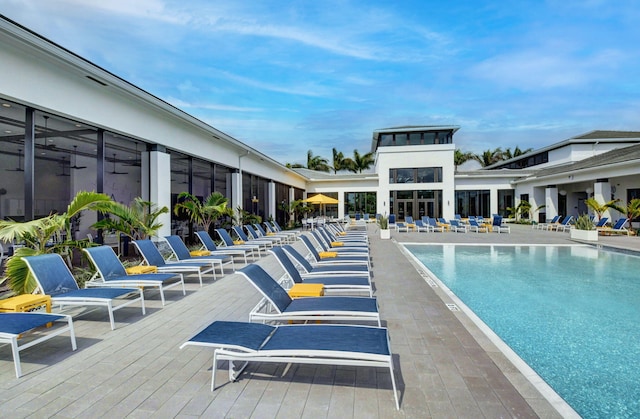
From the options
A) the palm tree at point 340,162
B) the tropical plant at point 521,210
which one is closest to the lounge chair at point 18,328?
the tropical plant at point 521,210

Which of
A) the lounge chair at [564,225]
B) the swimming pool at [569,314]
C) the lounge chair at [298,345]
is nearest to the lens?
the lounge chair at [298,345]

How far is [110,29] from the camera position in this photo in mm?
10625

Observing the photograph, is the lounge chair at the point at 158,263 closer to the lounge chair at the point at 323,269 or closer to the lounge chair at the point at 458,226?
the lounge chair at the point at 323,269

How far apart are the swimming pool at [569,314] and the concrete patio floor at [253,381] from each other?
650mm

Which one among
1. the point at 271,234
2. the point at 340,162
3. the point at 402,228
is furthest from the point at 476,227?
the point at 340,162

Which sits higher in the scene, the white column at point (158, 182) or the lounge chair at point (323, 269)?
the white column at point (158, 182)

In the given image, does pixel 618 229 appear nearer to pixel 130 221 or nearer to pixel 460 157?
pixel 130 221

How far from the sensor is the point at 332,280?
5473mm

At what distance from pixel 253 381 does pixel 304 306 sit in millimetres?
1140

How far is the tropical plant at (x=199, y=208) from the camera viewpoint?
10.7 meters

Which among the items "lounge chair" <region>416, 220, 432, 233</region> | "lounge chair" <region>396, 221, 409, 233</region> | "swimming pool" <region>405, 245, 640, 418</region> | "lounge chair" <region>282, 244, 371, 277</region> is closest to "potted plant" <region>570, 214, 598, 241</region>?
"swimming pool" <region>405, 245, 640, 418</region>

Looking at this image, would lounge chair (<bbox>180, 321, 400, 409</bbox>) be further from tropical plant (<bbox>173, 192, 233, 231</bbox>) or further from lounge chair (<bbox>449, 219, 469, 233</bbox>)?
A: lounge chair (<bbox>449, 219, 469, 233</bbox>)

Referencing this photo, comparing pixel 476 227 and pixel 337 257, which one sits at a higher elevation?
pixel 476 227

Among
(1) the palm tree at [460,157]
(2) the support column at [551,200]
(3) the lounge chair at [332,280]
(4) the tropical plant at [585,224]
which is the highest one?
(1) the palm tree at [460,157]
